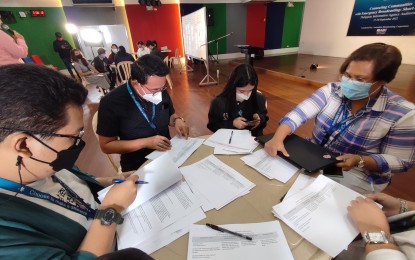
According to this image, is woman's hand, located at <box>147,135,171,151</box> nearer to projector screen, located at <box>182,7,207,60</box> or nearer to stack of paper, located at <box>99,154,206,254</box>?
stack of paper, located at <box>99,154,206,254</box>

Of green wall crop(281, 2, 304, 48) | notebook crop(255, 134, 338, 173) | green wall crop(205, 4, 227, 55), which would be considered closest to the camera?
notebook crop(255, 134, 338, 173)

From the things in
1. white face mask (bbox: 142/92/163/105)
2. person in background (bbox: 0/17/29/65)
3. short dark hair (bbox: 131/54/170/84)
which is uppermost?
person in background (bbox: 0/17/29/65)

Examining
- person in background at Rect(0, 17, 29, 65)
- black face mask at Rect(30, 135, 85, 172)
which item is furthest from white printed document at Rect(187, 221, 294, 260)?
person in background at Rect(0, 17, 29, 65)

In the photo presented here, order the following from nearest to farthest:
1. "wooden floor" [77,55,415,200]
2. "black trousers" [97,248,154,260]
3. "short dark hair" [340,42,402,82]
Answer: "black trousers" [97,248,154,260], "short dark hair" [340,42,402,82], "wooden floor" [77,55,415,200]

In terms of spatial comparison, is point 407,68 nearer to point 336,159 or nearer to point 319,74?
point 319,74

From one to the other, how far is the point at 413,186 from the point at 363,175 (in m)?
1.19

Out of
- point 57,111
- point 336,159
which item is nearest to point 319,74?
point 336,159

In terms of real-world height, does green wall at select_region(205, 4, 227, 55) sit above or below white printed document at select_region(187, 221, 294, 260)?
above

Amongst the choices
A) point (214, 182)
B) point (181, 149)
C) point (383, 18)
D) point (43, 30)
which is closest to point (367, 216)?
point (214, 182)

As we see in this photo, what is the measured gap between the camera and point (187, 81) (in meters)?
6.16

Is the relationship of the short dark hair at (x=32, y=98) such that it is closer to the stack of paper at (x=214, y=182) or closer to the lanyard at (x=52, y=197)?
the lanyard at (x=52, y=197)

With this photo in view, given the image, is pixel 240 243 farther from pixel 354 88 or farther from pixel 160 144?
pixel 354 88

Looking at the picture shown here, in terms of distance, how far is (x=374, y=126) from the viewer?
1104mm

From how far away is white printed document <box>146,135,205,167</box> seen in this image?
1.11 m
